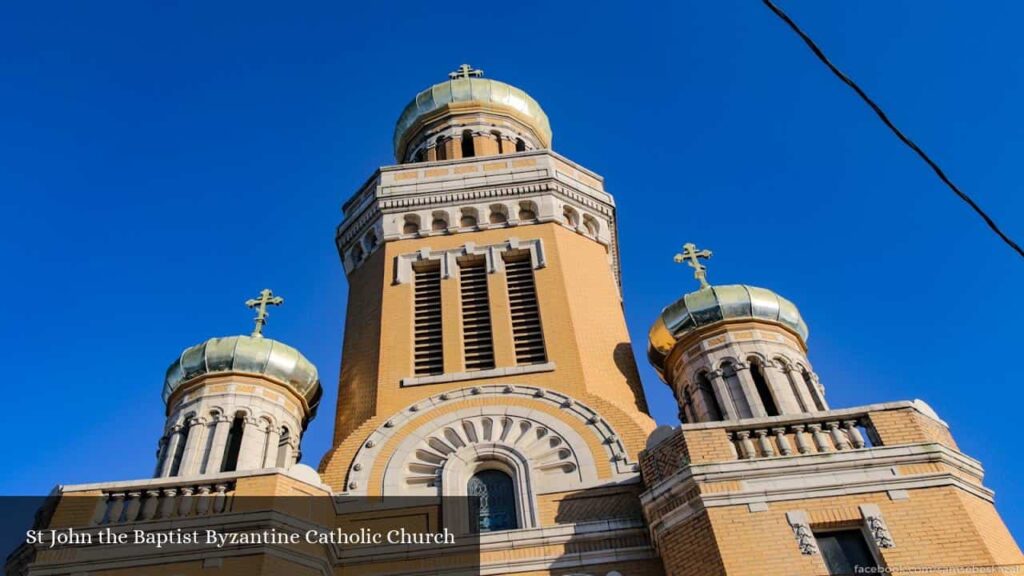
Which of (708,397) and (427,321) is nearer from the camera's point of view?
(708,397)

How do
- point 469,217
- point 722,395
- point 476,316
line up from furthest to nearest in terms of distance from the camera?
point 469,217
point 476,316
point 722,395

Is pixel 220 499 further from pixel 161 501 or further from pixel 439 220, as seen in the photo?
pixel 439 220

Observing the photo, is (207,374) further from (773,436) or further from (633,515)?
(773,436)

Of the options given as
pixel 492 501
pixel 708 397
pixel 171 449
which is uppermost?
pixel 171 449

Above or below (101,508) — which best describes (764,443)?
below

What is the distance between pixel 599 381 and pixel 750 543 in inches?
256

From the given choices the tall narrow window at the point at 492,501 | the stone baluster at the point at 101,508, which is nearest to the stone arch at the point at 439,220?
the tall narrow window at the point at 492,501

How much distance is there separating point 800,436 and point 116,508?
9.54m

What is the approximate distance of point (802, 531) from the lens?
1165cm

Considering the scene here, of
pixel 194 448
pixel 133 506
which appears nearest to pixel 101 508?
pixel 133 506

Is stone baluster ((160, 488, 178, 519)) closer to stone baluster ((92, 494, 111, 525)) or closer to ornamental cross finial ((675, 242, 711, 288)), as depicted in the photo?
stone baluster ((92, 494, 111, 525))

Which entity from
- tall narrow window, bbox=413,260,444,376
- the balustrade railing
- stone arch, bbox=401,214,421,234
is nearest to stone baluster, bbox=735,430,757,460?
the balustrade railing

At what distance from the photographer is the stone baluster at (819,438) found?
12.9 metres

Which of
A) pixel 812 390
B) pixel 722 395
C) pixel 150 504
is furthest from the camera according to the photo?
pixel 812 390
